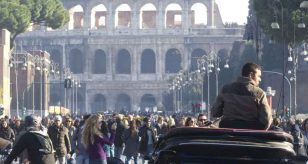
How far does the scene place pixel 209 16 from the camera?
188 meters

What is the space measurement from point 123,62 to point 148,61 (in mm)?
3459

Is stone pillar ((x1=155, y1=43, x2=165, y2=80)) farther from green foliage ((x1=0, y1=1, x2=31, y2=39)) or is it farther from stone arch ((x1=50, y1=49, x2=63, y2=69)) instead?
green foliage ((x1=0, y1=1, x2=31, y2=39))

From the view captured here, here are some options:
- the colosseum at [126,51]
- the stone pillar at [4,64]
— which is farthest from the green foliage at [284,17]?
the colosseum at [126,51]

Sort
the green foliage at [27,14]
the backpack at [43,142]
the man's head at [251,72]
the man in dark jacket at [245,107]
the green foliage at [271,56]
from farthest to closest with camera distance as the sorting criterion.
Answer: the green foliage at [271,56] → the green foliage at [27,14] → the backpack at [43,142] → the man's head at [251,72] → the man in dark jacket at [245,107]

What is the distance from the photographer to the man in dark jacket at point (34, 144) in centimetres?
1523

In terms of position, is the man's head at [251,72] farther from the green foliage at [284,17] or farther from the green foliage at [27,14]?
the green foliage at [27,14]

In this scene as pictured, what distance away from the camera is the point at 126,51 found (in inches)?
7092

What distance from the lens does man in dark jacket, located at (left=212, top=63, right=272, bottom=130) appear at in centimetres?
1145

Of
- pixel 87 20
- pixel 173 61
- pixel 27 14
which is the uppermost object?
pixel 87 20

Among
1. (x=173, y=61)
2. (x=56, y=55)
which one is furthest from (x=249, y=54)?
(x=173, y=61)

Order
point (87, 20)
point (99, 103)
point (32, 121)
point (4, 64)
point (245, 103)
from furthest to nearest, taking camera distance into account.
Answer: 1. point (87, 20)
2. point (99, 103)
3. point (4, 64)
4. point (32, 121)
5. point (245, 103)

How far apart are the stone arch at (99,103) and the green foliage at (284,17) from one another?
116480 mm

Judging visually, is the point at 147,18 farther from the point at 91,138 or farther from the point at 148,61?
the point at 91,138

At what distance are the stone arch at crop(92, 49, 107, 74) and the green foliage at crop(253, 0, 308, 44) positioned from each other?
120 m
